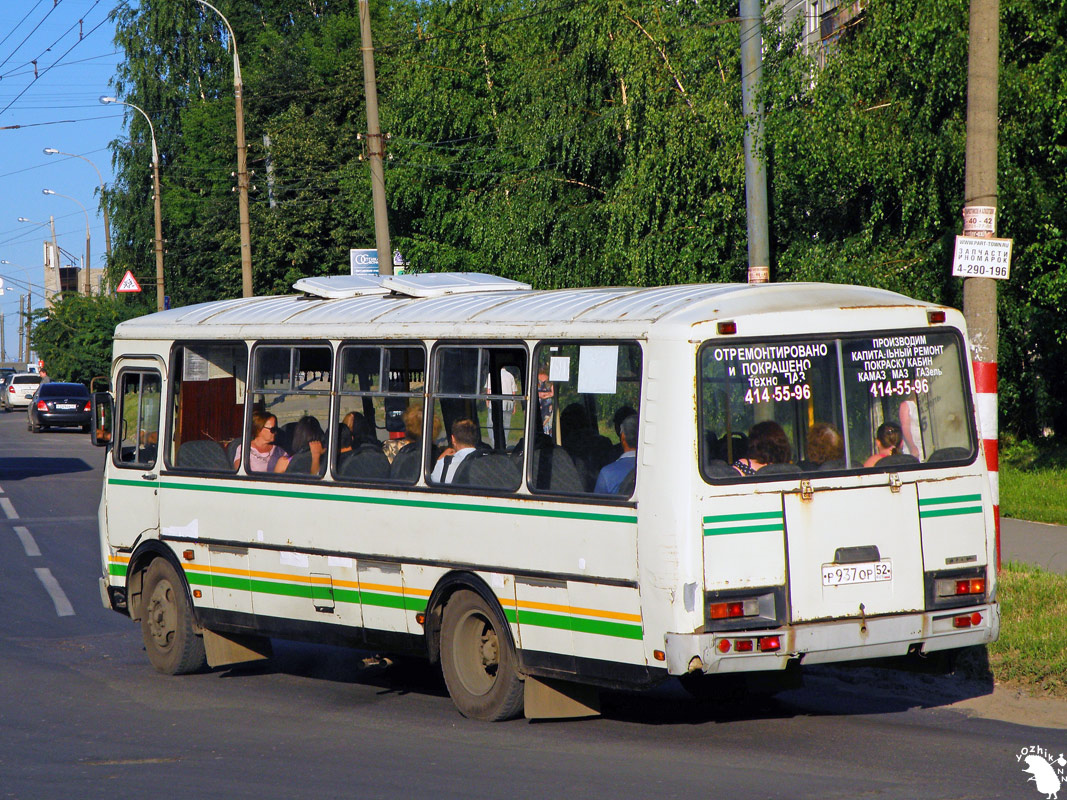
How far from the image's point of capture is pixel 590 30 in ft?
77.2

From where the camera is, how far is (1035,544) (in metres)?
13.4

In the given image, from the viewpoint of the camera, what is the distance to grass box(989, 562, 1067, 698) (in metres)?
8.60

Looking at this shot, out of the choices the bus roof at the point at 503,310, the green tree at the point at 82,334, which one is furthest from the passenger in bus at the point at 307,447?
the green tree at the point at 82,334

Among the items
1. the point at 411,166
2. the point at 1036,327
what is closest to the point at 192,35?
the point at 411,166

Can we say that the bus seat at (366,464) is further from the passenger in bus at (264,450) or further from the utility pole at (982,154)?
the utility pole at (982,154)

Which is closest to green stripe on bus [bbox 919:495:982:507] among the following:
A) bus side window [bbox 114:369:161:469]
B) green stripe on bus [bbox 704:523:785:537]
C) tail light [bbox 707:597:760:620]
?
green stripe on bus [bbox 704:523:785:537]

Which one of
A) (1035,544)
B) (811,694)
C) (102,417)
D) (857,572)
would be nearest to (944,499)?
(857,572)

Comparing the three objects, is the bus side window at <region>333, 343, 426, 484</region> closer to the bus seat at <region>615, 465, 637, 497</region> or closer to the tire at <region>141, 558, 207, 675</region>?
the bus seat at <region>615, 465, 637, 497</region>

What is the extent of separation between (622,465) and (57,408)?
3836 cm

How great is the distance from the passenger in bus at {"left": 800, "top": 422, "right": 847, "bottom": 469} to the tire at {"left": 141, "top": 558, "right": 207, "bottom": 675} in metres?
4.80

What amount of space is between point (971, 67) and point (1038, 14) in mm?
5437

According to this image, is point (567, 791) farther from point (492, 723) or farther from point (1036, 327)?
point (1036, 327)

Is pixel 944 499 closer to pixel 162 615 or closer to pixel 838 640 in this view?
pixel 838 640

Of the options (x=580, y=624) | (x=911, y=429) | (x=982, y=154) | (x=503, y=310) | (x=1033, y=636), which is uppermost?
(x=982, y=154)
